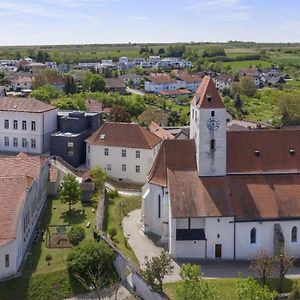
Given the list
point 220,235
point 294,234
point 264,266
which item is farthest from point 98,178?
point 264,266

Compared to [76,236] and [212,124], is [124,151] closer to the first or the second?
[212,124]

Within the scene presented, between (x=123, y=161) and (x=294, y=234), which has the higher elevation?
(x=123, y=161)

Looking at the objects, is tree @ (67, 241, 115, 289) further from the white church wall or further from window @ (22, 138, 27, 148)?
window @ (22, 138, 27, 148)

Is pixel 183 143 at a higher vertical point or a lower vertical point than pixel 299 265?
higher

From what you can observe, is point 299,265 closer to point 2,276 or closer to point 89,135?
point 2,276

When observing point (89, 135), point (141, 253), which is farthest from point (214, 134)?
point (89, 135)

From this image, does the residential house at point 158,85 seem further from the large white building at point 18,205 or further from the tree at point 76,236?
the tree at point 76,236

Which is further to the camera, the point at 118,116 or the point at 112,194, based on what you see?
the point at 118,116
